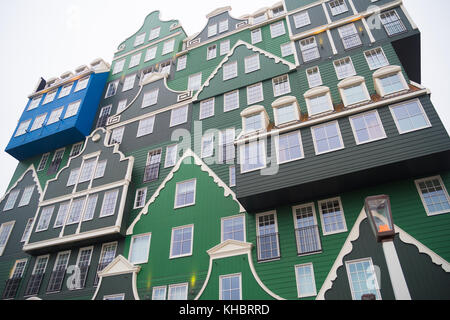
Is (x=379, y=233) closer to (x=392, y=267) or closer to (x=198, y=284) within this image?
(x=392, y=267)

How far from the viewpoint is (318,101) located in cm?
2141

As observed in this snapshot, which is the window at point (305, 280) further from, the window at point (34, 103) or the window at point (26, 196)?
the window at point (34, 103)

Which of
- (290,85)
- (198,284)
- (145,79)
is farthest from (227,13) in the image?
(198,284)

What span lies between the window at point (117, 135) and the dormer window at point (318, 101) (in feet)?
56.0

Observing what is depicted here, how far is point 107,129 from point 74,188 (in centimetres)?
681

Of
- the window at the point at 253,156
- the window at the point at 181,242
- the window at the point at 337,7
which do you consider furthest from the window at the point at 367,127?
the window at the point at 337,7

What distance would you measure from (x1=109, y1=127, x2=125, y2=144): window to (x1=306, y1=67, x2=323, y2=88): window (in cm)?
1703

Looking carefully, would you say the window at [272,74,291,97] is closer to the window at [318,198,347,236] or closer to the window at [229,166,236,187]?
the window at [229,166,236,187]

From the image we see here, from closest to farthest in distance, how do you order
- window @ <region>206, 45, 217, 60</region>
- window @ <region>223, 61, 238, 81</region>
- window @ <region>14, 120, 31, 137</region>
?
window @ <region>223, 61, 238, 81</region> → window @ <region>206, 45, 217, 60</region> → window @ <region>14, 120, 31, 137</region>

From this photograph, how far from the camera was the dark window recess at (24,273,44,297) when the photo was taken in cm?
2382

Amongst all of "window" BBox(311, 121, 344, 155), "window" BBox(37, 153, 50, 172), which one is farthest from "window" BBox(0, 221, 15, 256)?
"window" BBox(311, 121, 344, 155)

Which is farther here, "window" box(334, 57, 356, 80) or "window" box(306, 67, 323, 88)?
"window" box(306, 67, 323, 88)

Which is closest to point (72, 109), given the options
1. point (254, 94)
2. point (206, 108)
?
point (206, 108)
